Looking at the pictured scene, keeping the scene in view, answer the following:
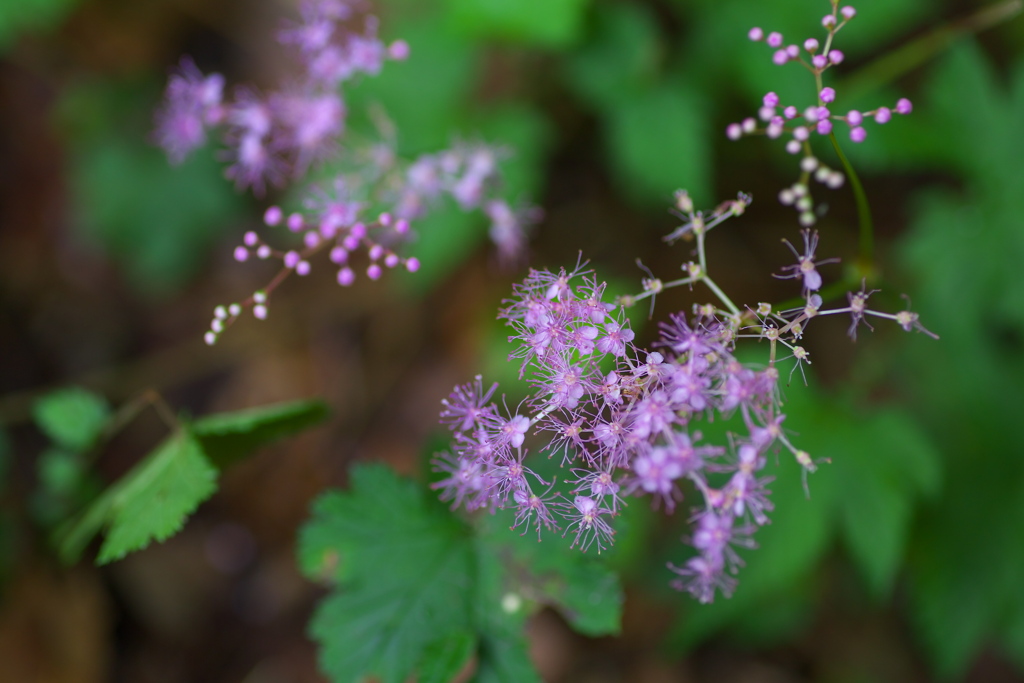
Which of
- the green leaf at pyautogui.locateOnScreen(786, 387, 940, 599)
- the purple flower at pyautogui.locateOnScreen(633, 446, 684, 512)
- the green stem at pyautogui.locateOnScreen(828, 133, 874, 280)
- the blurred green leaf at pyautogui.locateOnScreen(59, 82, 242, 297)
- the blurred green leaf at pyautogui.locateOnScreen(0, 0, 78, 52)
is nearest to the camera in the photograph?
the purple flower at pyautogui.locateOnScreen(633, 446, 684, 512)

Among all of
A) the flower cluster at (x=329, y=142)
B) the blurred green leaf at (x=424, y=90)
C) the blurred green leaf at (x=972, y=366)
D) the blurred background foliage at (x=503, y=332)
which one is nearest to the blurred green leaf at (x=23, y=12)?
the blurred background foliage at (x=503, y=332)

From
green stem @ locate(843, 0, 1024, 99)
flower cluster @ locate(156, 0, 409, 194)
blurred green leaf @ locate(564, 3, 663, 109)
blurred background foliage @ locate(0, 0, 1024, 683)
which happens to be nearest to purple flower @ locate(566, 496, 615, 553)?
blurred background foliage @ locate(0, 0, 1024, 683)

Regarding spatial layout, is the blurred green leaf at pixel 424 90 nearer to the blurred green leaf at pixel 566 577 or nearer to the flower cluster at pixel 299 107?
the flower cluster at pixel 299 107

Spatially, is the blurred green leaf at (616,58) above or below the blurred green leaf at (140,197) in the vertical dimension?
above

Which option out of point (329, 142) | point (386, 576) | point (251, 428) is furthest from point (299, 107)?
point (386, 576)

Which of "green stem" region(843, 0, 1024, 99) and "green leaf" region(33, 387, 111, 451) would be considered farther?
"green stem" region(843, 0, 1024, 99)

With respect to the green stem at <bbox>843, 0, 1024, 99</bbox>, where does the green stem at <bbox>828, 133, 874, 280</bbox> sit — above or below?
below

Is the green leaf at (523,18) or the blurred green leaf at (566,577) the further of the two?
the green leaf at (523,18)

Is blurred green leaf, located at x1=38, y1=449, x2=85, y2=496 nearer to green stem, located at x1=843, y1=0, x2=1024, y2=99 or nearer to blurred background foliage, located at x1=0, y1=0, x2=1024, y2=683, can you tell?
blurred background foliage, located at x1=0, y1=0, x2=1024, y2=683
